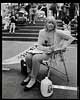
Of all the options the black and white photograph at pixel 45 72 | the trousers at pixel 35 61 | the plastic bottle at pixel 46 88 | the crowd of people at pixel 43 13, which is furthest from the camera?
the crowd of people at pixel 43 13

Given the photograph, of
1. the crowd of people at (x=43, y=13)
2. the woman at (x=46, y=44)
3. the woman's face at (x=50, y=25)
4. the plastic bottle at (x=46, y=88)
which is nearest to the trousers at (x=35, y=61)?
the woman at (x=46, y=44)

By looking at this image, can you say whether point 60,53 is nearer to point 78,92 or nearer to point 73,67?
point 78,92

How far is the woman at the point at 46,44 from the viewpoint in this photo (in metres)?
2.82

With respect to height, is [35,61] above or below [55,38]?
below

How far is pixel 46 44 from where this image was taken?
3092mm

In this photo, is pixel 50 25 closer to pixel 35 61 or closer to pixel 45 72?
pixel 35 61

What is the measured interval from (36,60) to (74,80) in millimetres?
973

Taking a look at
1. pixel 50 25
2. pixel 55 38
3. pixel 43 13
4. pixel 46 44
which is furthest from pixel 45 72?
pixel 43 13

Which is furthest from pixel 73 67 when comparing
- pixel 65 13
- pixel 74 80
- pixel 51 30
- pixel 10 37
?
pixel 10 37

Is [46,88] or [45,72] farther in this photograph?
[45,72]

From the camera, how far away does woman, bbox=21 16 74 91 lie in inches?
111

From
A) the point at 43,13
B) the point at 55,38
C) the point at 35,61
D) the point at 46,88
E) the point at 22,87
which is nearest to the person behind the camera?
the point at 46,88

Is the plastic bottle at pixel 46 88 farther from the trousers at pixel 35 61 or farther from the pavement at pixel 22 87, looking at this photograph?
the trousers at pixel 35 61

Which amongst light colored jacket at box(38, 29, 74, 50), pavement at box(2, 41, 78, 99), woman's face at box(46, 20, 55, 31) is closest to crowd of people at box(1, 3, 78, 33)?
pavement at box(2, 41, 78, 99)
